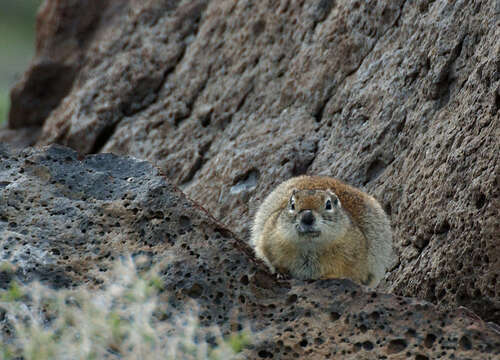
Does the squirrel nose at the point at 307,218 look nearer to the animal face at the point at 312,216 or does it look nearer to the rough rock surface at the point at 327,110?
the animal face at the point at 312,216

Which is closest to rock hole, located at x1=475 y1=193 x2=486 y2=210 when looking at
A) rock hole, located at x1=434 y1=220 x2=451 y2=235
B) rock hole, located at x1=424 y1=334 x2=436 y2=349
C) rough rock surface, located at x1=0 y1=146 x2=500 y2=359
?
rock hole, located at x1=434 y1=220 x2=451 y2=235

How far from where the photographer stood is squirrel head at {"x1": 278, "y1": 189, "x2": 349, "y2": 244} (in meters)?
6.55

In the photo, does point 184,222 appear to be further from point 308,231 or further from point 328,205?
point 328,205

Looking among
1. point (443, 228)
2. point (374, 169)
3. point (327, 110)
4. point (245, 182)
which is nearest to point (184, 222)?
point (443, 228)

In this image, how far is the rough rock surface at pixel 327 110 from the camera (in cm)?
664

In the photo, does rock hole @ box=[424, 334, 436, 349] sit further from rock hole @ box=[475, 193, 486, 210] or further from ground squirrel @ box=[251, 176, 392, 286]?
rock hole @ box=[475, 193, 486, 210]

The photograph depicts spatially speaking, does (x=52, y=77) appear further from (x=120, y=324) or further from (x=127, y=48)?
(x=120, y=324)

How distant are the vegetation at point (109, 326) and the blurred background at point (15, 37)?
23882mm

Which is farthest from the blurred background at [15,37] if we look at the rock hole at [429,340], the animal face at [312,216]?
the rock hole at [429,340]

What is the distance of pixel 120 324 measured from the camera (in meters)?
4.55

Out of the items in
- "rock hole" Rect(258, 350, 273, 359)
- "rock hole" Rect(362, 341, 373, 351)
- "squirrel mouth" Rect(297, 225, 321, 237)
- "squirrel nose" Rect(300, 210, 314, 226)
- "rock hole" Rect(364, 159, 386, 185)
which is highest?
"rock hole" Rect(364, 159, 386, 185)

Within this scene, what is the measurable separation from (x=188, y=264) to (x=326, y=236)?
143 cm

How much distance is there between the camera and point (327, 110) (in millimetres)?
8648

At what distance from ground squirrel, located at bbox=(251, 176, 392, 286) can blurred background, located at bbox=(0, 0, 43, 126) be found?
74.6 feet
